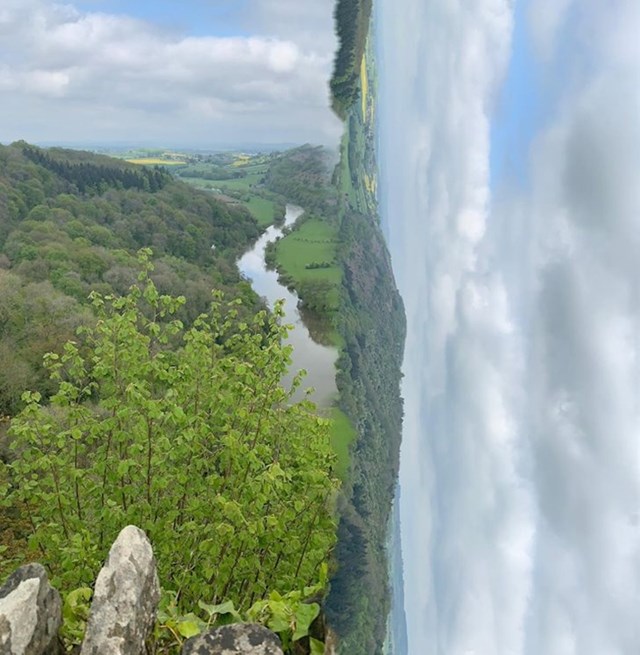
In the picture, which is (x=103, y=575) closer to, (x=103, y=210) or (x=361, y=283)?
(x=361, y=283)

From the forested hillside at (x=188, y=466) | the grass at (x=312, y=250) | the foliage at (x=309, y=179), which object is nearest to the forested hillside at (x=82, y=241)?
the grass at (x=312, y=250)

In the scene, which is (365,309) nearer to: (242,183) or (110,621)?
(110,621)

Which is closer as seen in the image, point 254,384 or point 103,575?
point 103,575

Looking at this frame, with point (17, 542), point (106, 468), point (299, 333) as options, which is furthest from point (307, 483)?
point (17, 542)

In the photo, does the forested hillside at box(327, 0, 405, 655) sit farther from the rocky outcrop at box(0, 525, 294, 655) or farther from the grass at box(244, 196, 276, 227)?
the grass at box(244, 196, 276, 227)

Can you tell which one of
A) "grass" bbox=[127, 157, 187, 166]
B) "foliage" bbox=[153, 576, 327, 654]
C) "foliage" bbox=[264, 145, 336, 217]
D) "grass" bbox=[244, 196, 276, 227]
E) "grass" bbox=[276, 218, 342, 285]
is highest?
"grass" bbox=[127, 157, 187, 166]

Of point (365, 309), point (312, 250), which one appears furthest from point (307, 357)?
point (312, 250)

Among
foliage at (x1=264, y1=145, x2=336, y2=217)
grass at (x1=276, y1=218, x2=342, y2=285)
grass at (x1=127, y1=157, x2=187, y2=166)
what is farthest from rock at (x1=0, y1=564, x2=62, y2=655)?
grass at (x1=127, y1=157, x2=187, y2=166)
